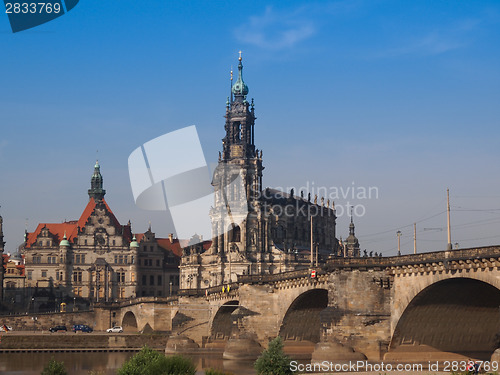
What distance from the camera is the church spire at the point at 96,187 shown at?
557 feet

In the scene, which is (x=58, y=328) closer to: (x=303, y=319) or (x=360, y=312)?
(x=303, y=319)

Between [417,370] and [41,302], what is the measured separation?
102m

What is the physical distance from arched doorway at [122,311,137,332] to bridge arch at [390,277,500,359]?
2968 inches

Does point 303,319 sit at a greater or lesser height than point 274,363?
greater

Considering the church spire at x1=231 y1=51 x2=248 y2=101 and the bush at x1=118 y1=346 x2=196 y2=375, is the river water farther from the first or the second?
the church spire at x1=231 y1=51 x2=248 y2=101

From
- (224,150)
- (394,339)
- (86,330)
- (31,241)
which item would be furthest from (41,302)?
(394,339)

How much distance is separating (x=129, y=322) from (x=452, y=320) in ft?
263

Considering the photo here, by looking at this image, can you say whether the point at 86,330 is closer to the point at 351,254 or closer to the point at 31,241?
the point at 31,241

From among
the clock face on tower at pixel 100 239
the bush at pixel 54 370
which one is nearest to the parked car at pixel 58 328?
the clock face on tower at pixel 100 239

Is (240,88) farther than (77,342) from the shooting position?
Yes

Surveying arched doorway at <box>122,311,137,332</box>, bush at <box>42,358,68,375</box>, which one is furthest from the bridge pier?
arched doorway at <box>122,311,137,332</box>

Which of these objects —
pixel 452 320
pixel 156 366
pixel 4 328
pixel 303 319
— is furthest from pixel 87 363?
pixel 156 366

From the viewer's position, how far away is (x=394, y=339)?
65.7m

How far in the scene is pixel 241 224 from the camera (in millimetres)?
152875
